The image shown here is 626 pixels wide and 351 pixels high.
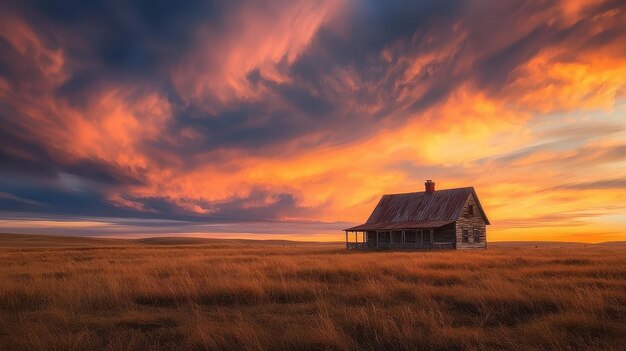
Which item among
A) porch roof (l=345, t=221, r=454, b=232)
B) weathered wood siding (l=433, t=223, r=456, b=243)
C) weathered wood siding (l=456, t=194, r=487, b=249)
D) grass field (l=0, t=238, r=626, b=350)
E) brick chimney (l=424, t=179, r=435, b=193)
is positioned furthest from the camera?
brick chimney (l=424, t=179, r=435, b=193)

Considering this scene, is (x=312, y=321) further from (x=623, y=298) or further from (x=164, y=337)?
(x=623, y=298)

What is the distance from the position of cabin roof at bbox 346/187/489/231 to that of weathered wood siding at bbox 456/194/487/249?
0.61 meters

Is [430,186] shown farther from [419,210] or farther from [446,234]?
[446,234]

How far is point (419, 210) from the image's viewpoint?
42.8m

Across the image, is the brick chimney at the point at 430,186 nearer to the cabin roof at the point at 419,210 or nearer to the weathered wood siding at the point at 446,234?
the cabin roof at the point at 419,210

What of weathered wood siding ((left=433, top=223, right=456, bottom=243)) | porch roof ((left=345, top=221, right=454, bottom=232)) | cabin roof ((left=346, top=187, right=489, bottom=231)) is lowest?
weathered wood siding ((left=433, top=223, right=456, bottom=243))

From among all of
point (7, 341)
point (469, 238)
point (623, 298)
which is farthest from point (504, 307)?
point (469, 238)

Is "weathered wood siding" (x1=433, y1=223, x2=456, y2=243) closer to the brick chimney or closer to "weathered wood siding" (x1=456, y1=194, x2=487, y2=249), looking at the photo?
"weathered wood siding" (x1=456, y1=194, x2=487, y2=249)

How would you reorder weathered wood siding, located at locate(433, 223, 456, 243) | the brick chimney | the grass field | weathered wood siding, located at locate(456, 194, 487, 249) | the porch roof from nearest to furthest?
1. the grass field
2. the porch roof
3. weathered wood siding, located at locate(433, 223, 456, 243)
4. weathered wood siding, located at locate(456, 194, 487, 249)
5. the brick chimney

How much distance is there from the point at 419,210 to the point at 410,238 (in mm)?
2956

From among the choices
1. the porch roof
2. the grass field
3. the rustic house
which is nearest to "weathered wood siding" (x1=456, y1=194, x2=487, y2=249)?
the rustic house

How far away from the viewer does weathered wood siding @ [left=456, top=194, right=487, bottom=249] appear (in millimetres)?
39750

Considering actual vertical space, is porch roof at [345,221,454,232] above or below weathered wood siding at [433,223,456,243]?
above

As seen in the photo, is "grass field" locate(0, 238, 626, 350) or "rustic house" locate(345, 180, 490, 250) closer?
"grass field" locate(0, 238, 626, 350)
